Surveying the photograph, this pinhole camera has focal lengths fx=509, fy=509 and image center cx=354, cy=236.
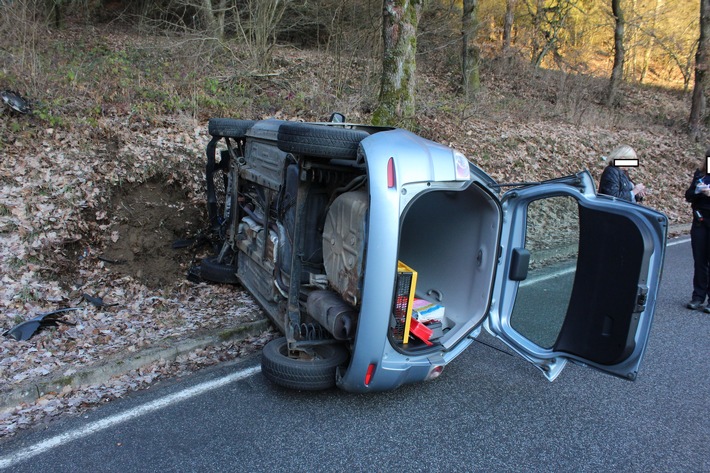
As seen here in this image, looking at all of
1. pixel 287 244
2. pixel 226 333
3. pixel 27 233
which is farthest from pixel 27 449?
pixel 27 233

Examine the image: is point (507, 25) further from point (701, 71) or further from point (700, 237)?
point (700, 237)

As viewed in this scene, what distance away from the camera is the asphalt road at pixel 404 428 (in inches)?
121

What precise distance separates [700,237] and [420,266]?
12.9 ft

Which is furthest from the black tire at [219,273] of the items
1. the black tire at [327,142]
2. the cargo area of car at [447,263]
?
the black tire at [327,142]

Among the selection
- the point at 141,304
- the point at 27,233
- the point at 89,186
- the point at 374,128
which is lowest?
the point at 141,304

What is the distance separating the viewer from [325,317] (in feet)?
11.8

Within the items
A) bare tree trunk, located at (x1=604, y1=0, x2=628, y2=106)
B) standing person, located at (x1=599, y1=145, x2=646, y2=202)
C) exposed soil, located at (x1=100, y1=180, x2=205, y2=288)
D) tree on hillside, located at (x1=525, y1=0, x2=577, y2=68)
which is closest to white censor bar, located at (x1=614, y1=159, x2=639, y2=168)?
standing person, located at (x1=599, y1=145, x2=646, y2=202)

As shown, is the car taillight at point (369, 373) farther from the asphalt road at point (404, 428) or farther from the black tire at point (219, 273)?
the black tire at point (219, 273)

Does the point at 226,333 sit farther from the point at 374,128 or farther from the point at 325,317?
the point at 374,128

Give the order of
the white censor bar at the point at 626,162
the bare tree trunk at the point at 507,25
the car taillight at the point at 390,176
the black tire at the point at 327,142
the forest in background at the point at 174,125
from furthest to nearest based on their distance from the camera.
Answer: the bare tree trunk at the point at 507,25
the white censor bar at the point at 626,162
the forest in background at the point at 174,125
the black tire at the point at 327,142
the car taillight at the point at 390,176

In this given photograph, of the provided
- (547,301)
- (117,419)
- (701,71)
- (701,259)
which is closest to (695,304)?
(701,259)

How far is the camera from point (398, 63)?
28.2ft

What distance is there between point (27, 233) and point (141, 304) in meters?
1.60

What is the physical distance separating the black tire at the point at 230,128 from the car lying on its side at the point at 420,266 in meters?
1.00
